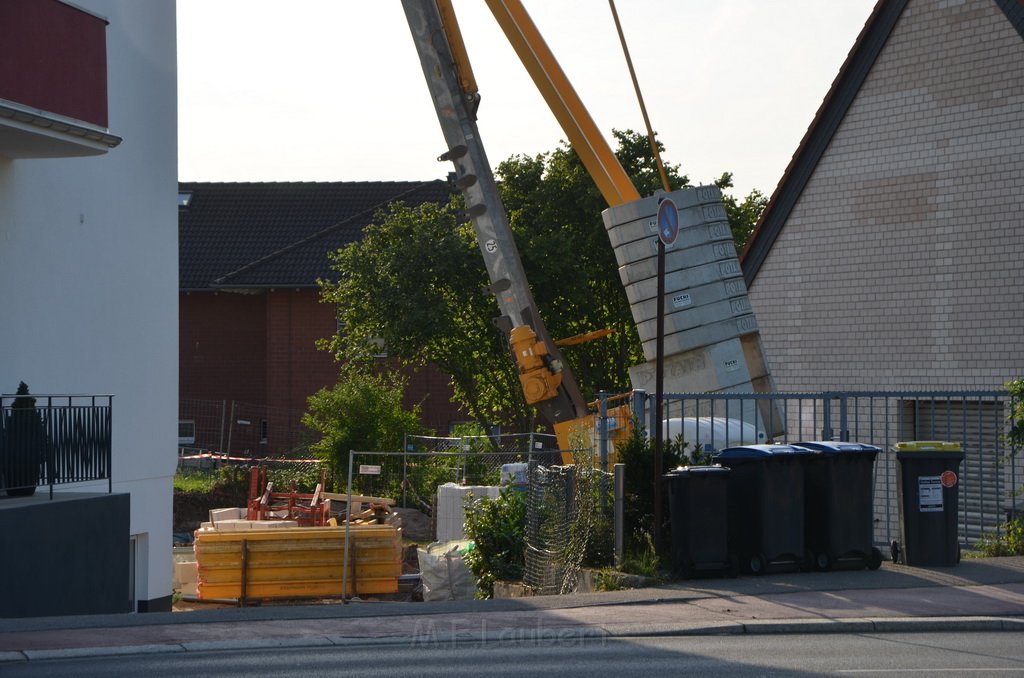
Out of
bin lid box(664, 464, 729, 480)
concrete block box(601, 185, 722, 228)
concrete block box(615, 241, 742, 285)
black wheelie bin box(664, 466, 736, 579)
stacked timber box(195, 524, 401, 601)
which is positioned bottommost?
stacked timber box(195, 524, 401, 601)

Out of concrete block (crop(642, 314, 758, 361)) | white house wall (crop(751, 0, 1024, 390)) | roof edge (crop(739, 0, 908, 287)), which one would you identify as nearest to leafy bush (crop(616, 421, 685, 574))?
concrete block (crop(642, 314, 758, 361))

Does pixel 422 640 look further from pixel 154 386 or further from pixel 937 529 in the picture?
pixel 154 386

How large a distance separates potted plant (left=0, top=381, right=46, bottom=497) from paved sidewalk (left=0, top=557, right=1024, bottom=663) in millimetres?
2877

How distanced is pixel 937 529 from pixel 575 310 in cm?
1980

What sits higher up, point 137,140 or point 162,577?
point 137,140

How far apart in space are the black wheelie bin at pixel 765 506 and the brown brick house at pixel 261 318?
2799cm

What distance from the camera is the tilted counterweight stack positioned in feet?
58.2

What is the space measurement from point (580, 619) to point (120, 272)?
30.6 feet

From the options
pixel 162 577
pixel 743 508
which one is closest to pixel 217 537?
pixel 162 577

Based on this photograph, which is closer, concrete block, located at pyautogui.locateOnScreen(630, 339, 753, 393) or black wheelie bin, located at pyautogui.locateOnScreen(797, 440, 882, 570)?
black wheelie bin, located at pyautogui.locateOnScreen(797, 440, 882, 570)

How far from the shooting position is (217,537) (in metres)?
20.9

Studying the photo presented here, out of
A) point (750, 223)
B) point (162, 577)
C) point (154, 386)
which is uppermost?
point (750, 223)

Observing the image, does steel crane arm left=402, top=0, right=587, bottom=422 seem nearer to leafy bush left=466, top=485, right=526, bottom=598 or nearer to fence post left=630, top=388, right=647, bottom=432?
leafy bush left=466, top=485, right=526, bottom=598

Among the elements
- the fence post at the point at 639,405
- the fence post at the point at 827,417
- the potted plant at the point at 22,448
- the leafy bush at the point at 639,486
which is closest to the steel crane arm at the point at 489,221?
the fence post at the point at 639,405
